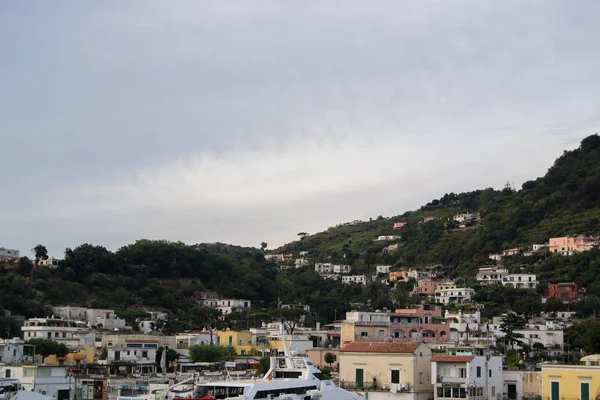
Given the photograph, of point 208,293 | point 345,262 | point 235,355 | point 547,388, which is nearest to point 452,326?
point 235,355

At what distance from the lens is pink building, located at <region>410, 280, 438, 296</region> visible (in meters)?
125

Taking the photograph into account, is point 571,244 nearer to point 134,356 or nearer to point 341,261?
point 341,261

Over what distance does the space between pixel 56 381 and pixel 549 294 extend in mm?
71858

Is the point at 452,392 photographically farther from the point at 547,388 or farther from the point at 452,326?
the point at 452,326

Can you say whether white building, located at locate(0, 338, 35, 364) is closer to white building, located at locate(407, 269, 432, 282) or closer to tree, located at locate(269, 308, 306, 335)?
tree, located at locate(269, 308, 306, 335)

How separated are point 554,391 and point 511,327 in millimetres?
33731

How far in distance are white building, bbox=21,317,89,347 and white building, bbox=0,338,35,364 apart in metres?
11.0

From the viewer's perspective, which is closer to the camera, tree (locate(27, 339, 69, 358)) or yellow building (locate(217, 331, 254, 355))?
tree (locate(27, 339, 69, 358))

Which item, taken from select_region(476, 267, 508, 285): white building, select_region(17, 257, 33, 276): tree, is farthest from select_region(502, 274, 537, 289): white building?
select_region(17, 257, 33, 276): tree

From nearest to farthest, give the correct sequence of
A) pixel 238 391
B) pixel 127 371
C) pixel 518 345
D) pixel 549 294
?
1. pixel 238 391
2. pixel 127 371
3. pixel 518 345
4. pixel 549 294

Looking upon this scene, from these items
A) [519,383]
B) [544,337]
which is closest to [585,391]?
[519,383]

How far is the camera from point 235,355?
3041 inches

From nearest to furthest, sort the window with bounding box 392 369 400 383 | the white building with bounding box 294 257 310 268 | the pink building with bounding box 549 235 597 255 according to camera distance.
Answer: the window with bounding box 392 369 400 383 < the pink building with bounding box 549 235 597 255 < the white building with bounding box 294 257 310 268

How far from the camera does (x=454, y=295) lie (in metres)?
116
